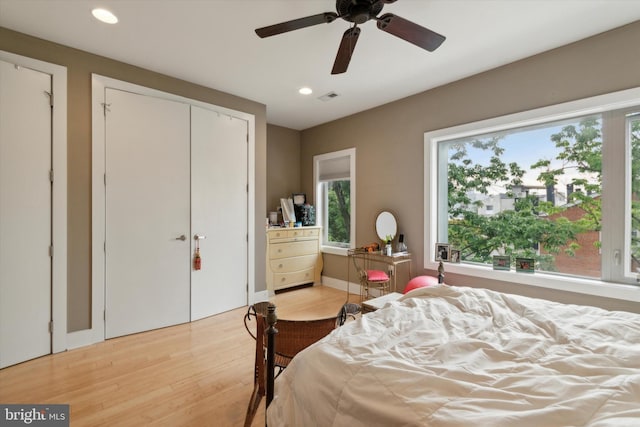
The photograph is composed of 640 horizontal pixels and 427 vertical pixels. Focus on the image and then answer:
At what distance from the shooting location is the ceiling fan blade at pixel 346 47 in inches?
72.4

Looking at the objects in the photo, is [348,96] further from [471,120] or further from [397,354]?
[397,354]

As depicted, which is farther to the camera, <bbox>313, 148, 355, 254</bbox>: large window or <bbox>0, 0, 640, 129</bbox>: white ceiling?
<bbox>313, 148, 355, 254</bbox>: large window

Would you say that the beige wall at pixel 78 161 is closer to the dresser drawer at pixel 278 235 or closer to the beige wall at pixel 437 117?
the dresser drawer at pixel 278 235

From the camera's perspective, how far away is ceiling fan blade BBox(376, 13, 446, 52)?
172cm

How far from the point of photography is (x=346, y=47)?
6.43ft

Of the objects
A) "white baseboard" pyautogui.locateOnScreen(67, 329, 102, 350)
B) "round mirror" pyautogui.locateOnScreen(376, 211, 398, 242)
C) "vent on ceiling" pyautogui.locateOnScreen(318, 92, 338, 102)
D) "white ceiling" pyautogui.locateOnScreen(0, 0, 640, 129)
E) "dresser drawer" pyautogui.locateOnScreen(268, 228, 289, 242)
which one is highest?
"vent on ceiling" pyautogui.locateOnScreen(318, 92, 338, 102)

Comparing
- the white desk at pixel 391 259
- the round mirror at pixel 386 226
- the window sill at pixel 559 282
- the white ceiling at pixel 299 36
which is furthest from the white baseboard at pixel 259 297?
the white ceiling at pixel 299 36

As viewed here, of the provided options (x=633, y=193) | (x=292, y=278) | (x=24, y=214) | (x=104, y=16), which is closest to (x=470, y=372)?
(x=633, y=193)

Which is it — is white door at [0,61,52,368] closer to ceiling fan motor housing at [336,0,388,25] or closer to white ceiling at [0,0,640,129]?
white ceiling at [0,0,640,129]

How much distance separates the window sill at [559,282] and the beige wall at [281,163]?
288 cm

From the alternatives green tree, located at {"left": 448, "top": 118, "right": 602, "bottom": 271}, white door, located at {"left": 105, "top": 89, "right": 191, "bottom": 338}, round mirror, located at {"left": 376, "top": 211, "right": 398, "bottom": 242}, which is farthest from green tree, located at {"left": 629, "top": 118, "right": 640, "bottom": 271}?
white door, located at {"left": 105, "top": 89, "right": 191, "bottom": 338}

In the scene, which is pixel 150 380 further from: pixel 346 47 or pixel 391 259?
pixel 346 47

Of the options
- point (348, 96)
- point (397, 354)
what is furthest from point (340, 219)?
point (397, 354)

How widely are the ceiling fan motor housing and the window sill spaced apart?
2.62 meters
